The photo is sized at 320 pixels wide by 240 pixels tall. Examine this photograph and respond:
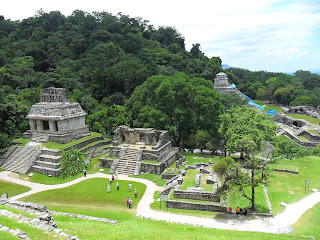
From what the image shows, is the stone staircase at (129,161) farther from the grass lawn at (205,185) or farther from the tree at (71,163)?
the grass lawn at (205,185)

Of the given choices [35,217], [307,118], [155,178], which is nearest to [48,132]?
[155,178]

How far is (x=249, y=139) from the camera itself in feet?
54.0

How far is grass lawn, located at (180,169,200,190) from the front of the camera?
19395 millimetres

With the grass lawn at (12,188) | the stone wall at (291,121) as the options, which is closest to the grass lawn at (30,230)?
the grass lawn at (12,188)

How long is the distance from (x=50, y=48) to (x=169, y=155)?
169ft

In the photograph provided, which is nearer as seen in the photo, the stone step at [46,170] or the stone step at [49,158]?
the stone step at [46,170]

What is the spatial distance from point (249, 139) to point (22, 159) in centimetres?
2208

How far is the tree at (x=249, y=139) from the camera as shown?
16.2 m

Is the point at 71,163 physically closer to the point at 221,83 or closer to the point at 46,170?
the point at 46,170

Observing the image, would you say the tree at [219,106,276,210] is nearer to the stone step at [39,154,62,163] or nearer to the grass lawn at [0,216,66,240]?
the grass lawn at [0,216,66,240]

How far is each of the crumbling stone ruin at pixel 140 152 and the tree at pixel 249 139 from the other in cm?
622

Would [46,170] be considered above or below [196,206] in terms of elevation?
above

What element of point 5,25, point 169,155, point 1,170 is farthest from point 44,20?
point 169,155

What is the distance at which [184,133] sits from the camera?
33.1 meters
